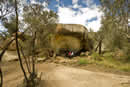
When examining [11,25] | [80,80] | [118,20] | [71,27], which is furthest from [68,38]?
[11,25]

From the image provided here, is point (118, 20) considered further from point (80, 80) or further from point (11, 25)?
point (11, 25)

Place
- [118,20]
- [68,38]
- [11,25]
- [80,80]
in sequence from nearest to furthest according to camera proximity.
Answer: [11,25] → [80,80] → [118,20] → [68,38]

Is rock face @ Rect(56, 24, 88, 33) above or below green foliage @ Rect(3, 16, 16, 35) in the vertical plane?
above

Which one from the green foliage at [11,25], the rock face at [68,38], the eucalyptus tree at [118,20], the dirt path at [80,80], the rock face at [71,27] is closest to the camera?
the green foliage at [11,25]

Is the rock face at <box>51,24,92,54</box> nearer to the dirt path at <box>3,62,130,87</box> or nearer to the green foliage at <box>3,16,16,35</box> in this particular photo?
the dirt path at <box>3,62,130,87</box>

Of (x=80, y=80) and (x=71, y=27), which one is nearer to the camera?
(x=80, y=80)

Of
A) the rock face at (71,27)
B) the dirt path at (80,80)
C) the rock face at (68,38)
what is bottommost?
the dirt path at (80,80)

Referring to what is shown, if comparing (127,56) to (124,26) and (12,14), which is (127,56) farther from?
(12,14)

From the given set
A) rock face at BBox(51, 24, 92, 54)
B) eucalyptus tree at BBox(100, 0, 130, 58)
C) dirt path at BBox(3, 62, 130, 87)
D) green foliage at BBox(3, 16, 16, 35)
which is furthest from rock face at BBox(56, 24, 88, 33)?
green foliage at BBox(3, 16, 16, 35)

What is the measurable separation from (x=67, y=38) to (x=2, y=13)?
10.4 meters

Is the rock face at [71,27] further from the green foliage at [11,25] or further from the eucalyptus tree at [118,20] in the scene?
the green foliage at [11,25]

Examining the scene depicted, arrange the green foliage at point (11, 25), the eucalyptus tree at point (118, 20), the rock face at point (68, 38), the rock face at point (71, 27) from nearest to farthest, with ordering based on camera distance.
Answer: the green foliage at point (11, 25), the eucalyptus tree at point (118, 20), the rock face at point (71, 27), the rock face at point (68, 38)

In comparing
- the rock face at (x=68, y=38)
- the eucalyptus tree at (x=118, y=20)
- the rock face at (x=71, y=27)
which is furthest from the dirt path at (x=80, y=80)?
the rock face at (x=71, y=27)

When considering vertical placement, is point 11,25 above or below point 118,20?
below
